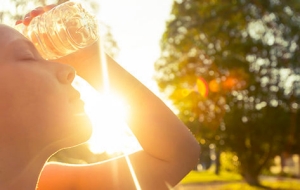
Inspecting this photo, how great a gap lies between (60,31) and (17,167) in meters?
0.74

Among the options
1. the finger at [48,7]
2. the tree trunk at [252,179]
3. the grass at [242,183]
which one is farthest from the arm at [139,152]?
the tree trunk at [252,179]

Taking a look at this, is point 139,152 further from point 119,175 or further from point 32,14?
point 32,14

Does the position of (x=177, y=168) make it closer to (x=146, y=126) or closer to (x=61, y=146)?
(x=146, y=126)

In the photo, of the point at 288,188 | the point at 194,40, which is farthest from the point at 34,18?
the point at 288,188

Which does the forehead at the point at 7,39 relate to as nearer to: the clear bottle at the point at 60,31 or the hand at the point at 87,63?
the clear bottle at the point at 60,31

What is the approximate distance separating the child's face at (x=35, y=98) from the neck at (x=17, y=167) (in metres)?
0.04

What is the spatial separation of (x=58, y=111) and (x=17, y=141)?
0.13 m

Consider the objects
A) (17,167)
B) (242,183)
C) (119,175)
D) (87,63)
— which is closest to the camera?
(17,167)

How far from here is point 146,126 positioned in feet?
6.45

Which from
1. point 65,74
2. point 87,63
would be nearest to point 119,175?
point 87,63

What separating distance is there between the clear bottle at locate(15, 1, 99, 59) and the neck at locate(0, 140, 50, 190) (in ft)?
1.96

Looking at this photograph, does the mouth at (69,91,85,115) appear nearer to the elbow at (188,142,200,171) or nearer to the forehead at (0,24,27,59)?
the forehead at (0,24,27,59)

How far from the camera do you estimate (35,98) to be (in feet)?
4.59

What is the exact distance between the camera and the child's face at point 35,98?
4.48 ft
